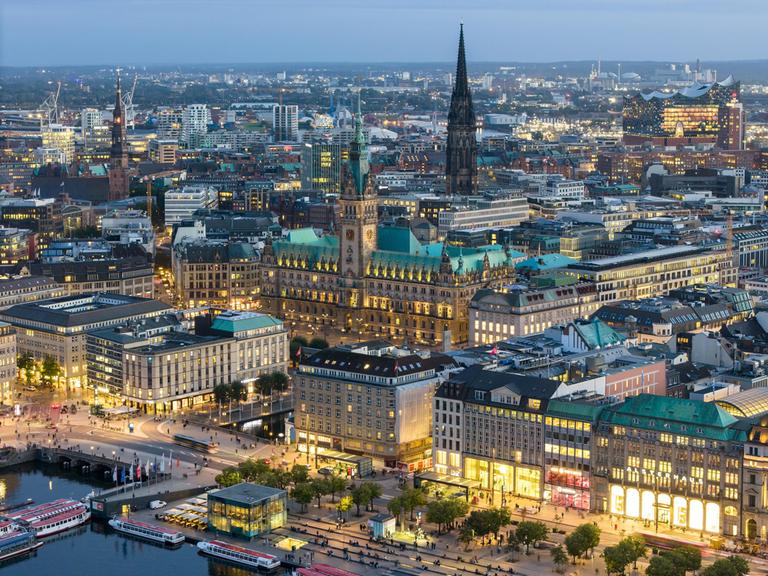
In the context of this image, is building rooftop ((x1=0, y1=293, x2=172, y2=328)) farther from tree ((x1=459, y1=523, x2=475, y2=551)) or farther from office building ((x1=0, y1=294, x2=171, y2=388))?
tree ((x1=459, y1=523, x2=475, y2=551))

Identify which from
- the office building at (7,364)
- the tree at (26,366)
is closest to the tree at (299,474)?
the office building at (7,364)

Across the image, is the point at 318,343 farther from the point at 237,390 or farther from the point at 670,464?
the point at 670,464

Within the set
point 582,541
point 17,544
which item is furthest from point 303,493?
point 582,541

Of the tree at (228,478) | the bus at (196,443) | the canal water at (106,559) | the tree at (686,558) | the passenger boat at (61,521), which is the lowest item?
the canal water at (106,559)

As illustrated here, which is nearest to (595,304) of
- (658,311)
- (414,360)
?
(658,311)

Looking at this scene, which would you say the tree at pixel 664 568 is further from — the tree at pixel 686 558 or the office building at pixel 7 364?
the office building at pixel 7 364
